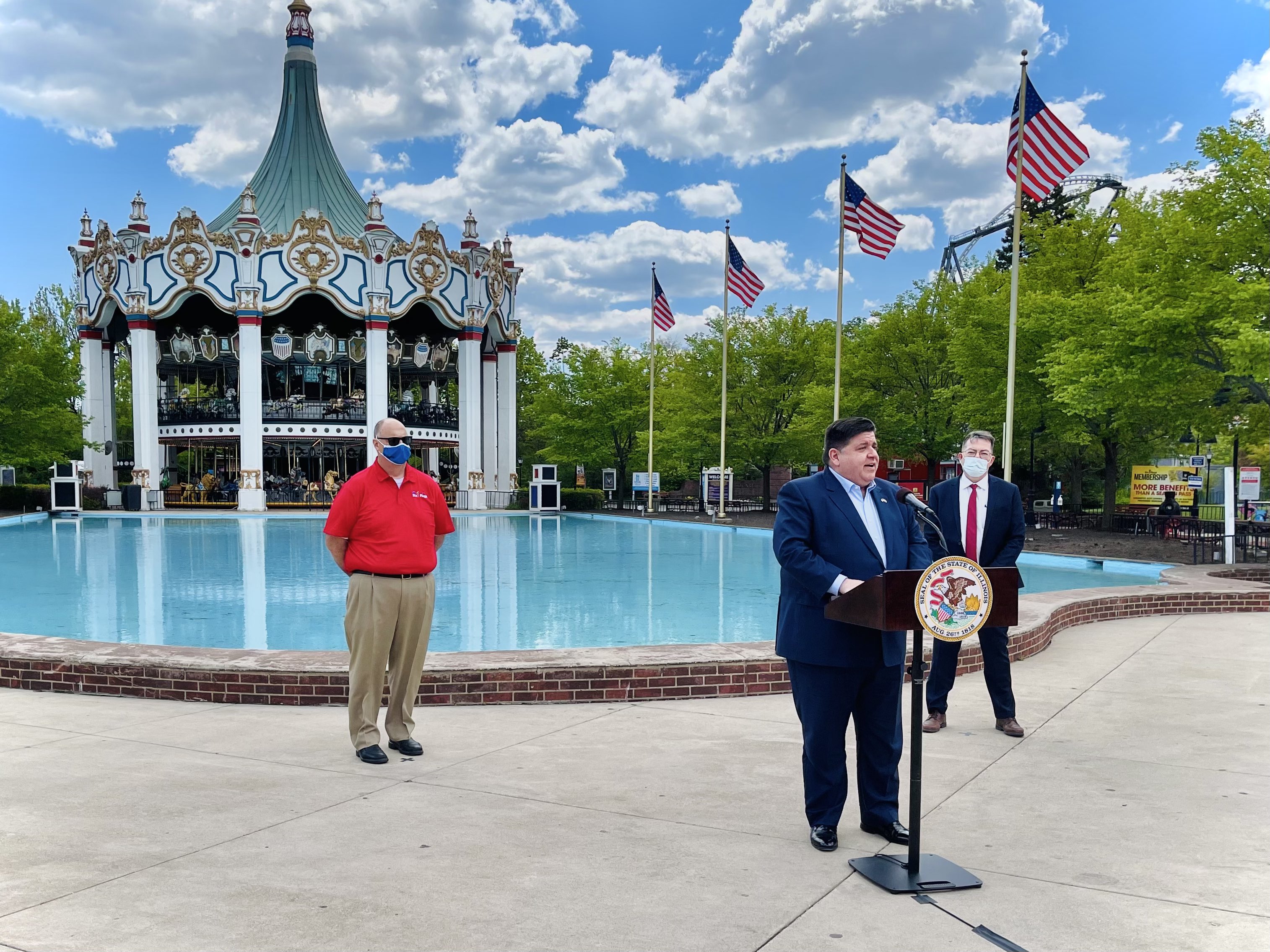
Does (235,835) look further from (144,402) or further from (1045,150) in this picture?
(144,402)

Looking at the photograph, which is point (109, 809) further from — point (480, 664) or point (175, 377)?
point (175, 377)

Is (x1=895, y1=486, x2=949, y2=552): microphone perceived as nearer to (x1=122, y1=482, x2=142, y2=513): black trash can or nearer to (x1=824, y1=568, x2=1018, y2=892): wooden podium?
(x1=824, y1=568, x2=1018, y2=892): wooden podium

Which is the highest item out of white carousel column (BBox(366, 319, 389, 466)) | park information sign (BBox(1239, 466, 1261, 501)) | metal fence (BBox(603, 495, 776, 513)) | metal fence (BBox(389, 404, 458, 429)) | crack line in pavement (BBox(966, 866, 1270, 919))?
white carousel column (BBox(366, 319, 389, 466))

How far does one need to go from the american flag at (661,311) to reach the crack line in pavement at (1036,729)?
26.5m

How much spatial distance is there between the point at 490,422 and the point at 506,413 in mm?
1053

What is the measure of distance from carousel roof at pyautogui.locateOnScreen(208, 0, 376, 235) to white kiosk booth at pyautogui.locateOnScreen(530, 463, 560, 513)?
14896 millimetres

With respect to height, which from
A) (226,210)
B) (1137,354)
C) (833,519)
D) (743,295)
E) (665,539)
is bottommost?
(665,539)

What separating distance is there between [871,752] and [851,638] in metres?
0.59

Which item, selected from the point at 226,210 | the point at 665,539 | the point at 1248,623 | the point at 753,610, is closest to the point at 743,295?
the point at 665,539

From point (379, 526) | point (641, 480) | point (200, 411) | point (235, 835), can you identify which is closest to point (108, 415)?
point (200, 411)

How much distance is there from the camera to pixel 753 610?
44.8ft

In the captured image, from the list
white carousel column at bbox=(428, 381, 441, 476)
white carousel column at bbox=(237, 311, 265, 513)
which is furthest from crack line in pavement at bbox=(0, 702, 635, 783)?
white carousel column at bbox=(428, 381, 441, 476)

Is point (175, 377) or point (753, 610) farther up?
point (175, 377)

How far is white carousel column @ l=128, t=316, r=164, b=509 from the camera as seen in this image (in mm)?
44156
